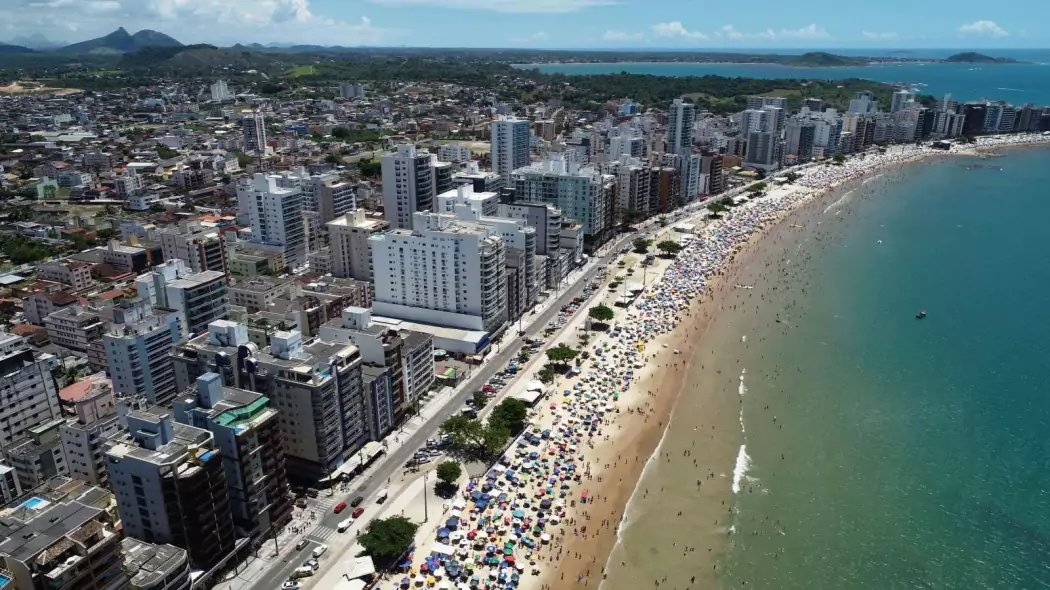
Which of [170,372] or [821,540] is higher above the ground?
[170,372]

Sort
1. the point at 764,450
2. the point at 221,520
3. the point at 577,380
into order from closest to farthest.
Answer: the point at 221,520 < the point at 764,450 < the point at 577,380

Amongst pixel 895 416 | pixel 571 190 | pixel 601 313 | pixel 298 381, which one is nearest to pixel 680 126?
pixel 571 190

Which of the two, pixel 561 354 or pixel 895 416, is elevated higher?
pixel 561 354

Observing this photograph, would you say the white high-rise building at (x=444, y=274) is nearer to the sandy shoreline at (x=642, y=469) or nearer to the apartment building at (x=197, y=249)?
the sandy shoreline at (x=642, y=469)

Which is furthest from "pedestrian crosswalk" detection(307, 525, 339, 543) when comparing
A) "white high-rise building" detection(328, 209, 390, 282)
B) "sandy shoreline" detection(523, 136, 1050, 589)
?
"white high-rise building" detection(328, 209, 390, 282)

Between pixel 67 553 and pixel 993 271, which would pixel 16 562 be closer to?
pixel 67 553

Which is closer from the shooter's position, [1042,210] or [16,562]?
[16,562]

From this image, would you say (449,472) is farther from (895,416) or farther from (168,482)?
(895,416)

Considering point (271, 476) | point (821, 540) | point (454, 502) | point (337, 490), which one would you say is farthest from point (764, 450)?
point (271, 476)
